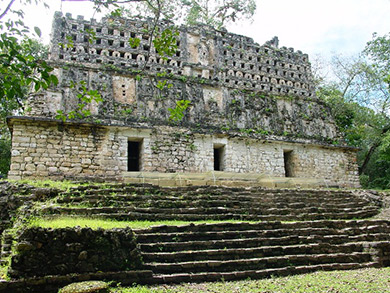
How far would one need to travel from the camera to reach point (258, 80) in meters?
21.0

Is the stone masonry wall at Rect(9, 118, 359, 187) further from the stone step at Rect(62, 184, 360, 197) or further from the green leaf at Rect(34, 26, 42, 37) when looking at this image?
the green leaf at Rect(34, 26, 42, 37)

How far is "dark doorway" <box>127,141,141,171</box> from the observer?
51.4ft

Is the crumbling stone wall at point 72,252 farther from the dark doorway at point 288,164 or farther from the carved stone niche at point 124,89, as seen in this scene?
the dark doorway at point 288,164

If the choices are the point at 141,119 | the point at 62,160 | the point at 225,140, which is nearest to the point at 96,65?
the point at 141,119


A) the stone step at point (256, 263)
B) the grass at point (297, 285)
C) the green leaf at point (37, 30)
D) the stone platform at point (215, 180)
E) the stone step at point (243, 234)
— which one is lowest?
the grass at point (297, 285)

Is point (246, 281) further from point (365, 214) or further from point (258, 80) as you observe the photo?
point (258, 80)

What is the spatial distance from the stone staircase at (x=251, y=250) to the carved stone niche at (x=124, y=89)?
906cm

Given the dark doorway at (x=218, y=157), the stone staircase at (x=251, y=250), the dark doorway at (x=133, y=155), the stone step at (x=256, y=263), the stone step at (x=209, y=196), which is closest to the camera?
the stone step at (x=256, y=263)

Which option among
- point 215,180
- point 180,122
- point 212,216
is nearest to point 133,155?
point 180,122

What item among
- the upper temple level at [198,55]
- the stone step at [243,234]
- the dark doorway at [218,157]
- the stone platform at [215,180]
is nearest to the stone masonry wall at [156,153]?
the dark doorway at [218,157]

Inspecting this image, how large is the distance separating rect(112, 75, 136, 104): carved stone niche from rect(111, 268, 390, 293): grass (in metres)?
10.7

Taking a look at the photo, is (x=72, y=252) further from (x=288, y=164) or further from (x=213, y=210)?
(x=288, y=164)

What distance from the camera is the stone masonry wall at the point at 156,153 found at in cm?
1305

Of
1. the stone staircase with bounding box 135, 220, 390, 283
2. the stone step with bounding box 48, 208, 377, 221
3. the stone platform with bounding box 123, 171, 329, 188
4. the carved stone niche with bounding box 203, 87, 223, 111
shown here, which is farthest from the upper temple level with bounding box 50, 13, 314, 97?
the stone staircase with bounding box 135, 220, 390, 283
